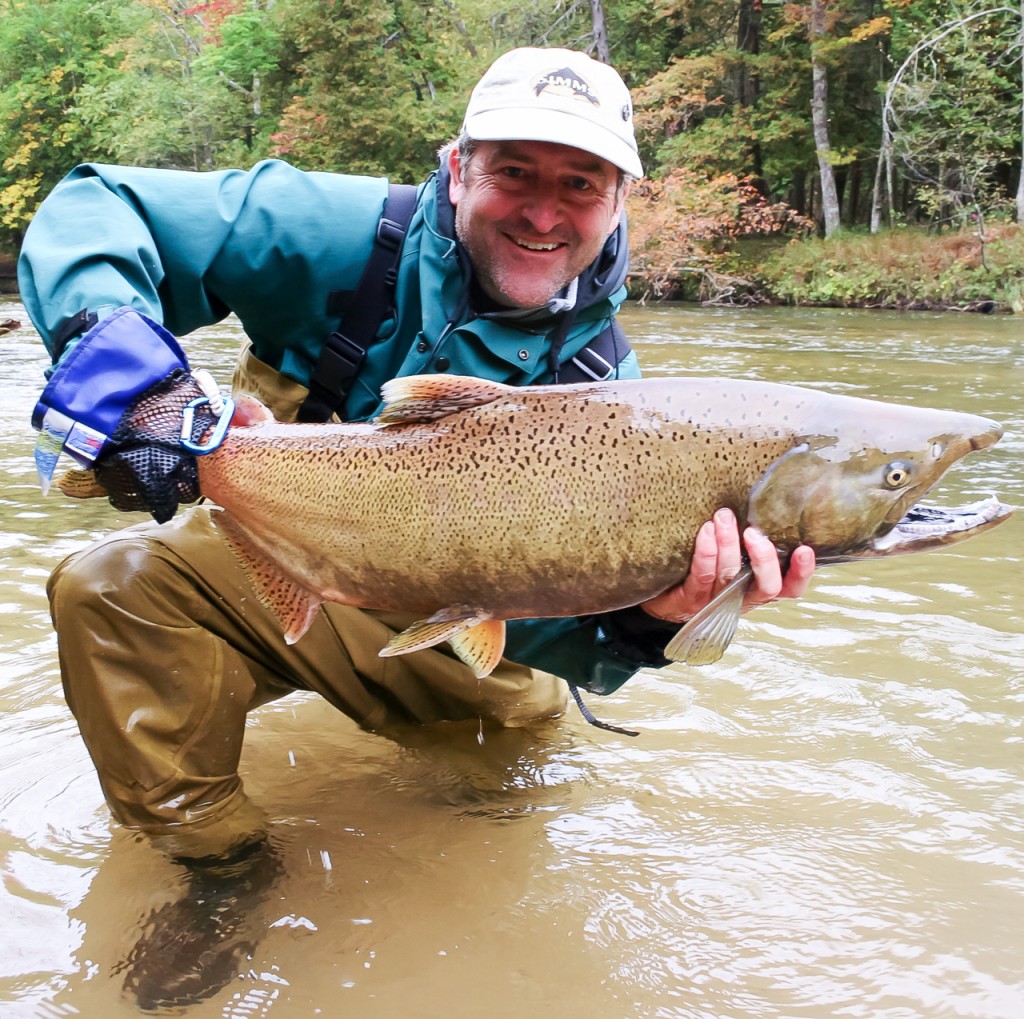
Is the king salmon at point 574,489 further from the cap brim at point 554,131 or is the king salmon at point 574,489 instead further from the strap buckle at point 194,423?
the cap brim at point 554,131

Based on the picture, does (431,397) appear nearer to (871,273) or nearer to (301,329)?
(301,329)

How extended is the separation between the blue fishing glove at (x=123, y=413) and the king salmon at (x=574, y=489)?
0.45ft

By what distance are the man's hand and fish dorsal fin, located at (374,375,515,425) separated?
60 centimetres

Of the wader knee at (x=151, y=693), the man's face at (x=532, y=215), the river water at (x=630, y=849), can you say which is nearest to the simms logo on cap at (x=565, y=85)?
the man's face at (x=532, y=215)

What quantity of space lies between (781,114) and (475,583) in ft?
100

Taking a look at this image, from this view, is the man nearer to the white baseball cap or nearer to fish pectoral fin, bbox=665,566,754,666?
the white baseball cap

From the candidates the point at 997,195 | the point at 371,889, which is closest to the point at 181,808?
the point at 371,889

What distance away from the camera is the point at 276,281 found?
120 inches

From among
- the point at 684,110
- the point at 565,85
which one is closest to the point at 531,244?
the point at 565,85

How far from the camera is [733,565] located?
2.36 meters

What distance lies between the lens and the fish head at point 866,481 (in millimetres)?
2338

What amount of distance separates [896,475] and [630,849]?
49.3 inches

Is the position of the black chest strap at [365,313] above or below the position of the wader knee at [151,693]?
above

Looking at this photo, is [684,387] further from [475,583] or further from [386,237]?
[386,237]
